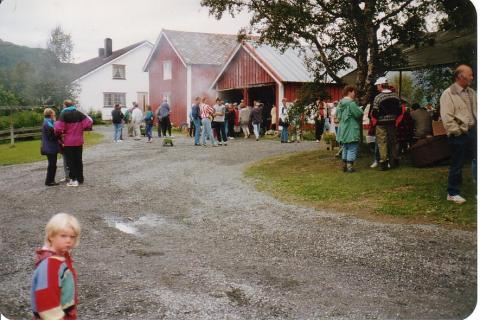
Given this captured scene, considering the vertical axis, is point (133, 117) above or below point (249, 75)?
below

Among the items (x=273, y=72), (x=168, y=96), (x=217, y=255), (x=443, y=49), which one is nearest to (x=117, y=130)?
(x=168, y=96)

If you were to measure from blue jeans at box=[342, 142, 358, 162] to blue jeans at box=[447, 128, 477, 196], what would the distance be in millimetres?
2591

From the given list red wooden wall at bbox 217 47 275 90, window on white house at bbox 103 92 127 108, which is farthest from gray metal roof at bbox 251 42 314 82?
window on white house at bbox 103 92 127 108

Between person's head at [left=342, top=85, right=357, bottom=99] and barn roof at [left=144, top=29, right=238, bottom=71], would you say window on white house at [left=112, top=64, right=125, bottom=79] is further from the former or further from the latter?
person's head at [left=342, top=85, right=357, bottom=99]

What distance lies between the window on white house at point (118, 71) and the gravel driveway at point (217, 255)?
599 mm

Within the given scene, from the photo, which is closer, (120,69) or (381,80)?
(120,69)

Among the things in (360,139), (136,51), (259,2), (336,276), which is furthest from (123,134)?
(360,139)

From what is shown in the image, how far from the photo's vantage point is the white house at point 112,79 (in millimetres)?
4332

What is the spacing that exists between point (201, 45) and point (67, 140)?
6.21ft

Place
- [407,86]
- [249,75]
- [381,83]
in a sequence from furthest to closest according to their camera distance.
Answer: [249,75] → [381,83] → [407,86]

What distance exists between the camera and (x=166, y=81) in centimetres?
508

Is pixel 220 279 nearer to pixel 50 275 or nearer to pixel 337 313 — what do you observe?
pixel 337 313

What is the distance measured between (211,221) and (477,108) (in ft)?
9.28

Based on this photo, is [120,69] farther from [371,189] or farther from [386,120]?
[386,120]
